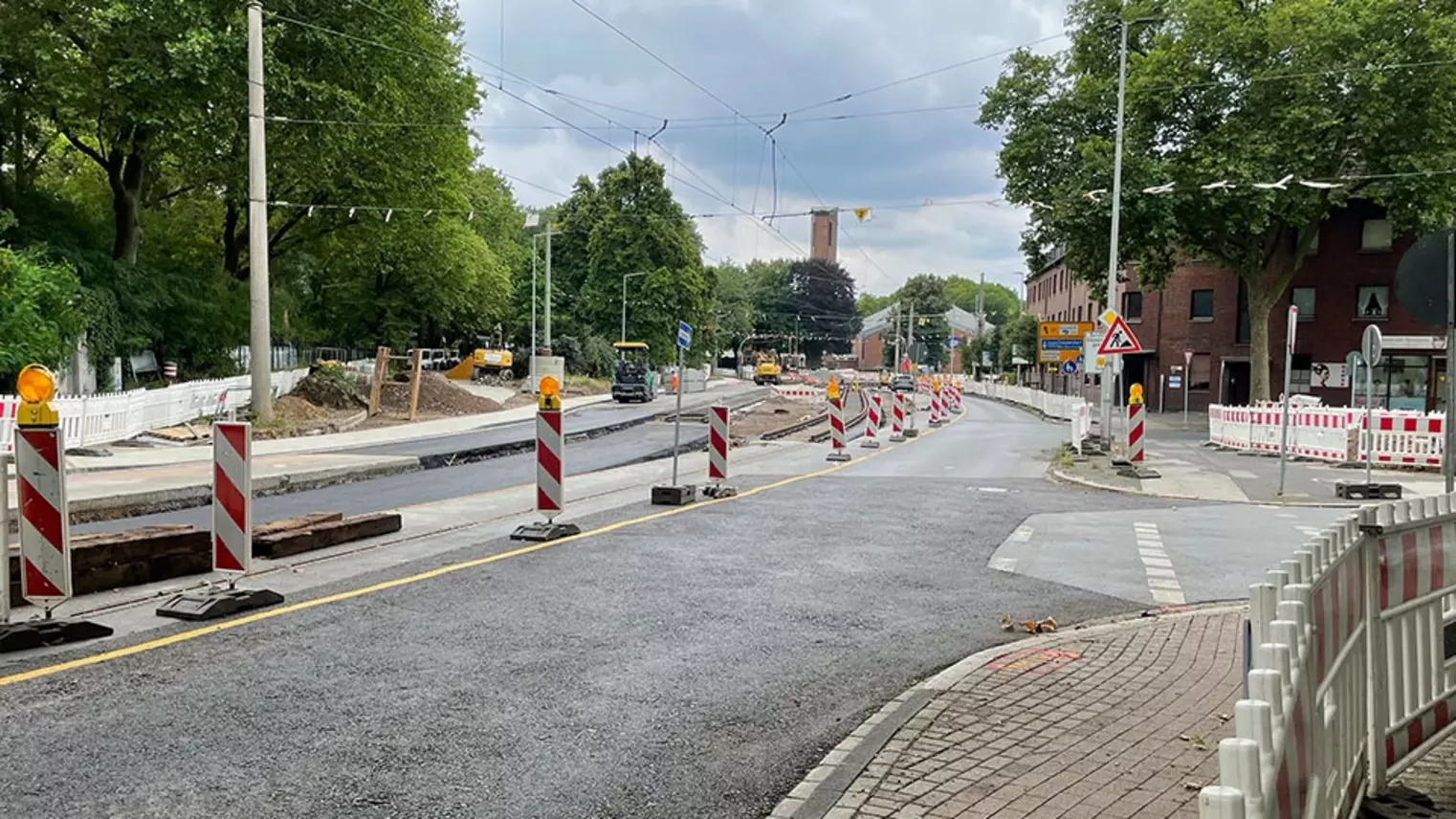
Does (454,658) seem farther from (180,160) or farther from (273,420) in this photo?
(180,160)

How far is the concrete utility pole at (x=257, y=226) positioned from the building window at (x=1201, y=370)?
42351 mm

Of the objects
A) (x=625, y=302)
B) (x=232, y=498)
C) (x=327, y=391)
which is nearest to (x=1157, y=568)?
(x=232, y=498)

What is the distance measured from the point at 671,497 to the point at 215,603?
711 cm

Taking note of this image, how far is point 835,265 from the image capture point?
446ft

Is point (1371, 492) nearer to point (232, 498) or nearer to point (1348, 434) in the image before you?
point (1348, 434)

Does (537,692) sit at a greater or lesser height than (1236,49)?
lesser

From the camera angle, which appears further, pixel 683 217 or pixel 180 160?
pixel 683 217

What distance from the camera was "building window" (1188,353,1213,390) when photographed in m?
49.5

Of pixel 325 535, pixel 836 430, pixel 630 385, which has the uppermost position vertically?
pixel 630 385

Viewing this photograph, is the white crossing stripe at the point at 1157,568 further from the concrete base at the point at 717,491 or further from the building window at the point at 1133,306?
the building window at the point at 1133,306

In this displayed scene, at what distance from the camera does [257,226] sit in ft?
79.3

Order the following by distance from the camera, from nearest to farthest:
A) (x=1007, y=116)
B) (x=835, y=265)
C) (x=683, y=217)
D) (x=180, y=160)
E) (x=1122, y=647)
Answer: (x=1122, y=647) < (x=180, y=160) < (x=1007, y=116) < (x=683, y=217) < (x=835, y=265)

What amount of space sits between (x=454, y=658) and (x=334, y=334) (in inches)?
2048

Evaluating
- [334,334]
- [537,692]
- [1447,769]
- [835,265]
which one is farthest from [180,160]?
[835,265]
